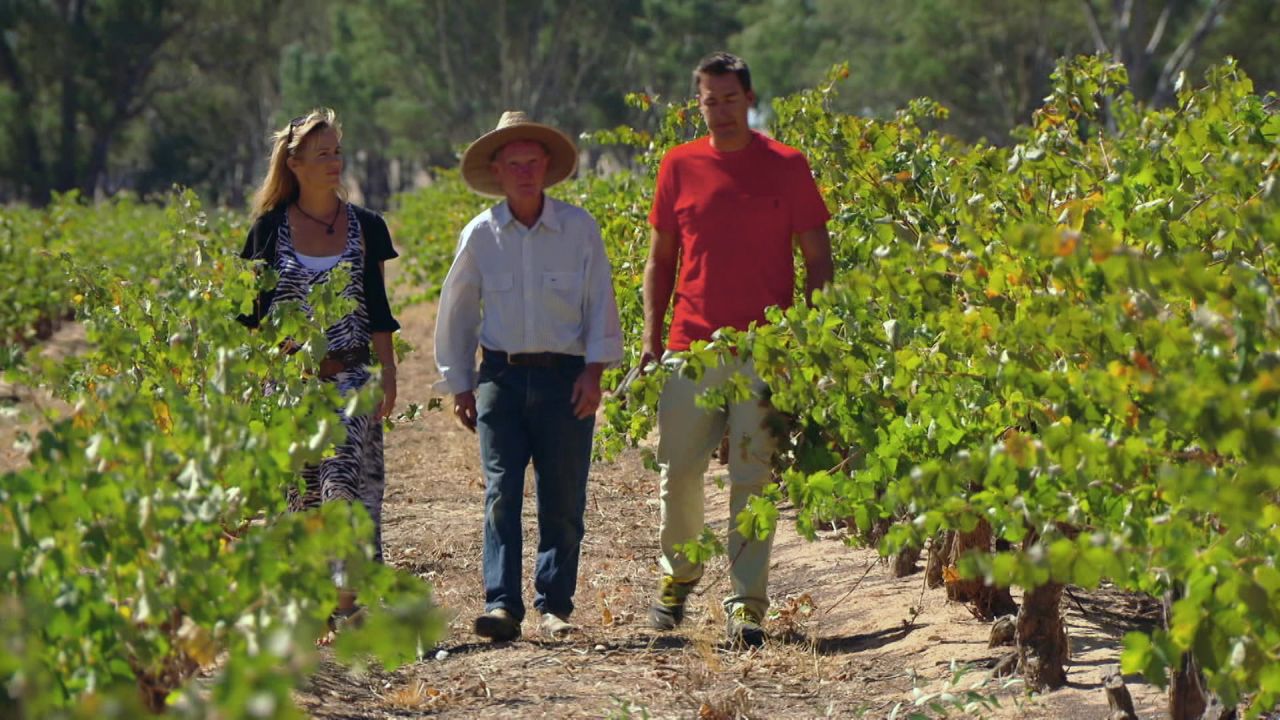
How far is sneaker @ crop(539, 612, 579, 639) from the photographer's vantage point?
535 cm

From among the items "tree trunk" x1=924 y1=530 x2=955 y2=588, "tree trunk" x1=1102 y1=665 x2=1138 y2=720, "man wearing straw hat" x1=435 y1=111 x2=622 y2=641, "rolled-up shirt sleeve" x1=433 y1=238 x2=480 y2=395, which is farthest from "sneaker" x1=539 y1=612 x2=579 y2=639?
"tree trunk" x1=1102 y1=665 x2=1138 y2=720

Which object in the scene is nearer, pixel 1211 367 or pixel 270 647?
pixel 270 647

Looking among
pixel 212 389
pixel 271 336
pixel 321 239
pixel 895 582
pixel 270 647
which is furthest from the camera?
pixel 895 582

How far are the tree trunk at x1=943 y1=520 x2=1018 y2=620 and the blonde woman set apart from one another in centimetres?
173

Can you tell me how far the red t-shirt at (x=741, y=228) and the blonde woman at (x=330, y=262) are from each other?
0.91 m

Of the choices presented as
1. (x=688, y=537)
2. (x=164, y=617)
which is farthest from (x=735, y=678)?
(x=164, y=617)

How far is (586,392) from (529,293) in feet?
1.09

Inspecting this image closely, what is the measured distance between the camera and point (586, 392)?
17.4 ft

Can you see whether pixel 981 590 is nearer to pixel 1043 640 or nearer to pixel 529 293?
pixel 1043 640

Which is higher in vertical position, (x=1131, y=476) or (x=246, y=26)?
(x=246, y=26)

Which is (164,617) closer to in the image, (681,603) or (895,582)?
(681,603)

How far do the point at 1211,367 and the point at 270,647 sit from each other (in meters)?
1.54

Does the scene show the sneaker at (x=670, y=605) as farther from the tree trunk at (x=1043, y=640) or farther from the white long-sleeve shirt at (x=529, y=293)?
the tree trunk at (x=1043, y=640)

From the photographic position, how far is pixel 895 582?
20.0ft
